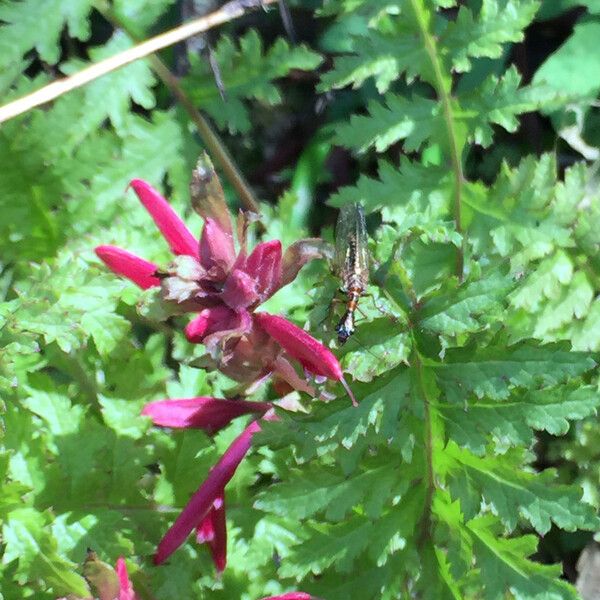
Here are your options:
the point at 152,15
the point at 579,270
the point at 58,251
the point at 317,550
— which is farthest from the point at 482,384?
the point at 152,15

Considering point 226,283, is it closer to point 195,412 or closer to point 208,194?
point 208,194

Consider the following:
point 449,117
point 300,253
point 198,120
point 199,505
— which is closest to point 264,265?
point 300,253

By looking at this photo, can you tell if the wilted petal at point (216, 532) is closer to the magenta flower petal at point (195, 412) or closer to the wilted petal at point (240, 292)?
the magenta flower petal at point (195, 412)

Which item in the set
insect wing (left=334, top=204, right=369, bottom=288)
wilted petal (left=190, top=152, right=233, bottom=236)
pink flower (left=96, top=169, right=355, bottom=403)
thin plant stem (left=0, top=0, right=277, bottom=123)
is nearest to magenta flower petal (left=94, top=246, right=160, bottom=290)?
pink flower (left=96, top=169, right=355, bottom=403)

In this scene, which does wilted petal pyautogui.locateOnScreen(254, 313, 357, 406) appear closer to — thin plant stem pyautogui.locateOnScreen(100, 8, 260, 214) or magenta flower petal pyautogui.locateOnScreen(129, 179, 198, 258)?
magenta flower petal pyautogui.locateOnScreen(129, 179, 198, 258)

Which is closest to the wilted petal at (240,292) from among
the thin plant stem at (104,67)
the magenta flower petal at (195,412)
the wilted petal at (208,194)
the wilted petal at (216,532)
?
the wilted petal at (208,194)

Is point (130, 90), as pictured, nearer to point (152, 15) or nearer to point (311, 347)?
point (152, 15)
